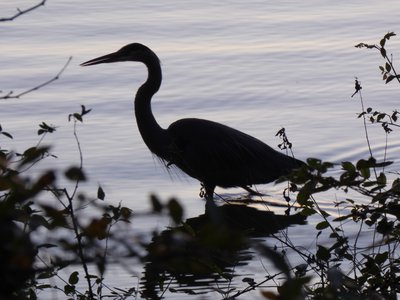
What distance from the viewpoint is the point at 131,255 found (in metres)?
1.68

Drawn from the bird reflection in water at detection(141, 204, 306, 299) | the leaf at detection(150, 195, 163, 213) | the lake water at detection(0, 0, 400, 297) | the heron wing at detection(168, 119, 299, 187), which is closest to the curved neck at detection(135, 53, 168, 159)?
the heron wing at detection(168, 119, 299, 187)

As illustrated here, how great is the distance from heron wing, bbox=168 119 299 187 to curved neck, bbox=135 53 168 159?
10 cm

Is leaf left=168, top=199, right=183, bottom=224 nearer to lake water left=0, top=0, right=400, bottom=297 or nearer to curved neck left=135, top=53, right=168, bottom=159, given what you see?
lake water left=0, top=0, right=400, bottom=297

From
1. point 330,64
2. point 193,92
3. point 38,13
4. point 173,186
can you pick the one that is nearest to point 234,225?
point 173,186

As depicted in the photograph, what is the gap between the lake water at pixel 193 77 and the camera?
8.16 meters

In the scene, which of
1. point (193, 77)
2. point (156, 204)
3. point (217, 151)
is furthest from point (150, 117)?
point (156, 204)

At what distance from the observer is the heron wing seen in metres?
7.85

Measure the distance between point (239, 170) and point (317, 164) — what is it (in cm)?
489

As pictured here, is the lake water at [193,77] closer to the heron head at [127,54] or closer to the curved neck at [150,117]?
the curved neck at [150,117]

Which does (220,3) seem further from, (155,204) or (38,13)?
(155,204)

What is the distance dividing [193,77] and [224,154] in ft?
6.50

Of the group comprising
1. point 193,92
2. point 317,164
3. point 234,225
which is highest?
point 317,164

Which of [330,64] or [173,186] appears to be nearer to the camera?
[173,186]

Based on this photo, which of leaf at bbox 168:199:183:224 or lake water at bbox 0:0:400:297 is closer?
leaf at bbox 168:199:183:224
